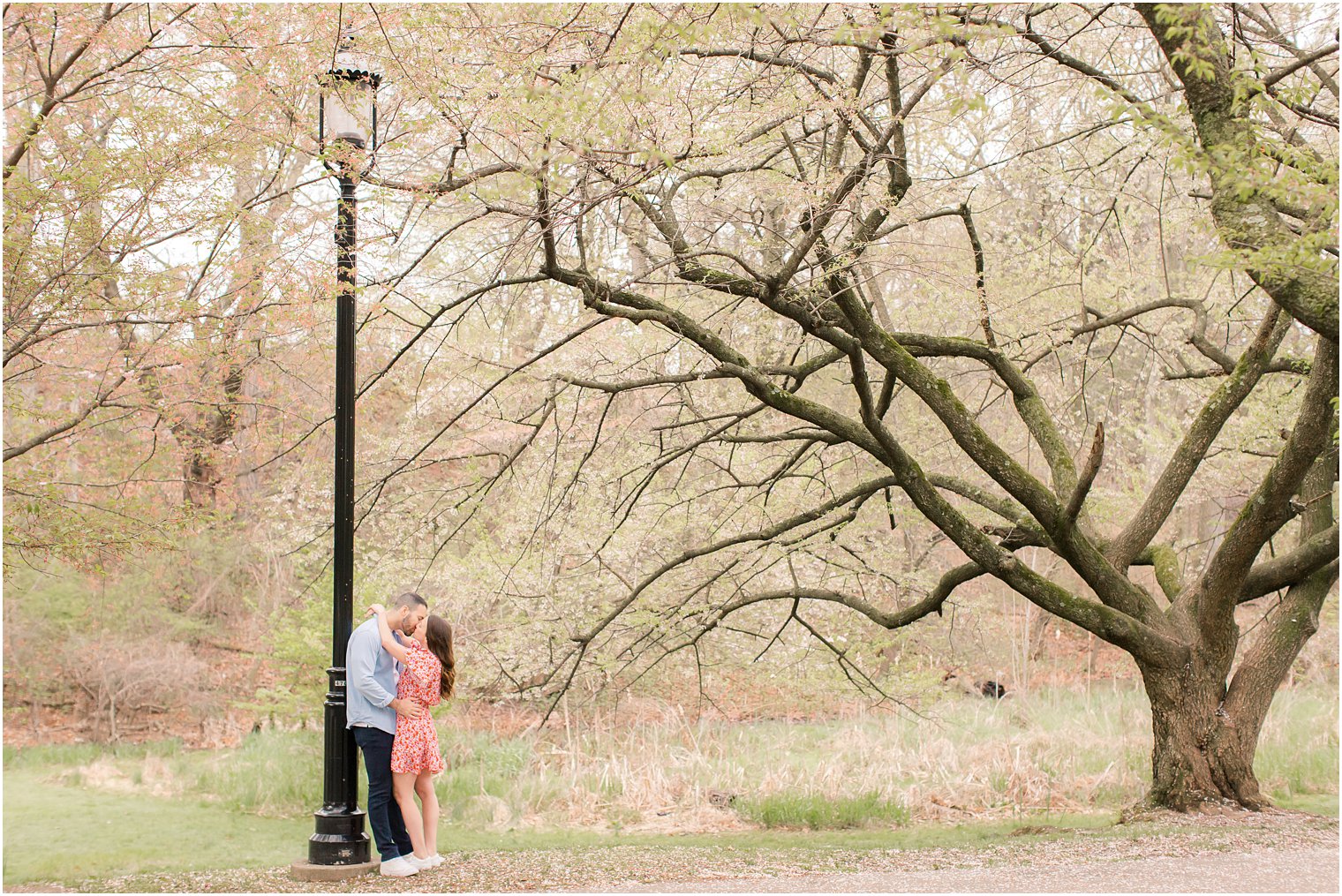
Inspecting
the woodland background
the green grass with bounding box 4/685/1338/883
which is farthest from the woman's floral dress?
the green grass with bounding box 4/685/1338/883

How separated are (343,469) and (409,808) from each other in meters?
1.90

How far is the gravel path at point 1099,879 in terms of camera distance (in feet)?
17.3

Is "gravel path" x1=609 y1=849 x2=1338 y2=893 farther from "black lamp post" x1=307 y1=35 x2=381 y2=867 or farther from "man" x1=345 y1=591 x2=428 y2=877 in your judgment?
"black lamp post" x1=307 y1=35 x2=381 y2=867

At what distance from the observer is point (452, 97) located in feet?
20.3

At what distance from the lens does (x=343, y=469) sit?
20.4 ft

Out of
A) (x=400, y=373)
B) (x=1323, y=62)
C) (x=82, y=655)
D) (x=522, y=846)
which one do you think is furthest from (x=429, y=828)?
(x=82, y=655)

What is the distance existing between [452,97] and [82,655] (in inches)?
545

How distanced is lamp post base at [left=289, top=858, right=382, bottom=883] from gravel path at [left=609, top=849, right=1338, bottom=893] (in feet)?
4.75

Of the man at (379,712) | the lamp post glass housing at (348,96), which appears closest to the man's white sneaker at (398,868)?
the man at (379,712)

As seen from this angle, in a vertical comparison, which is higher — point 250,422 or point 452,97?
point 452,97

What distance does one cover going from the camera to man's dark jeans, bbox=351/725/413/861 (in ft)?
19.4

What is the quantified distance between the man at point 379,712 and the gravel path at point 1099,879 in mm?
1324

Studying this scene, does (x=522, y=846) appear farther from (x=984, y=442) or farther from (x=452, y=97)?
(x=452, y=97)

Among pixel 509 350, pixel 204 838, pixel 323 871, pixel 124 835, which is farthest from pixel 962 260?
pixel 124 835
